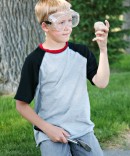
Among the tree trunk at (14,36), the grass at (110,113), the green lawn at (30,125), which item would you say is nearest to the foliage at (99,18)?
the tree trunk at (14,36)

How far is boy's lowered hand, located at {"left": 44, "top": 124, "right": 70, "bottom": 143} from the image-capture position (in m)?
3.07

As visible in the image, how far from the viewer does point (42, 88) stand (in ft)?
10.3

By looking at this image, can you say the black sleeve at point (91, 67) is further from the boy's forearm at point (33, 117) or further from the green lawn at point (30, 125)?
the green lawn at point (30, 125)

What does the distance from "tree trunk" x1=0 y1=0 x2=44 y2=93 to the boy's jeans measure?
460cm

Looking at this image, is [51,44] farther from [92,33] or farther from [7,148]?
[92,33]

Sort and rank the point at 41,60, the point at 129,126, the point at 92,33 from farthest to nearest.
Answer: the point at 92,33 → the point at 129,126 → the point at 41,60

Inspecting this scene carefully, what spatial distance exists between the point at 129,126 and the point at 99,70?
107 inches

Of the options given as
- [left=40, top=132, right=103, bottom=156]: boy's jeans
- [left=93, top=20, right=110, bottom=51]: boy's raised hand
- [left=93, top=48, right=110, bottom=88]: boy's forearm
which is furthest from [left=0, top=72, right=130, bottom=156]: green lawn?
[left=93, top=20, right=110, bottom=51]: boy's raised hand

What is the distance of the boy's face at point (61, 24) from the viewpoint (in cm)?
307

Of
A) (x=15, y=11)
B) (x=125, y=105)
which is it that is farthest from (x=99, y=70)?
(x=15, y=11)

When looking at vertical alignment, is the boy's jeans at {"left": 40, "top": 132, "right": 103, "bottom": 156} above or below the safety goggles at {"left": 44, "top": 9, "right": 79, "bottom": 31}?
below

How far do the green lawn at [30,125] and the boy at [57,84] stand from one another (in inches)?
65.1

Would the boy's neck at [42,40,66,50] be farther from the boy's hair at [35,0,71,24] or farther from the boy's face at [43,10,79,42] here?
the boy's hair at [35,0,71,24]

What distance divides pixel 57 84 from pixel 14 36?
4.72m
